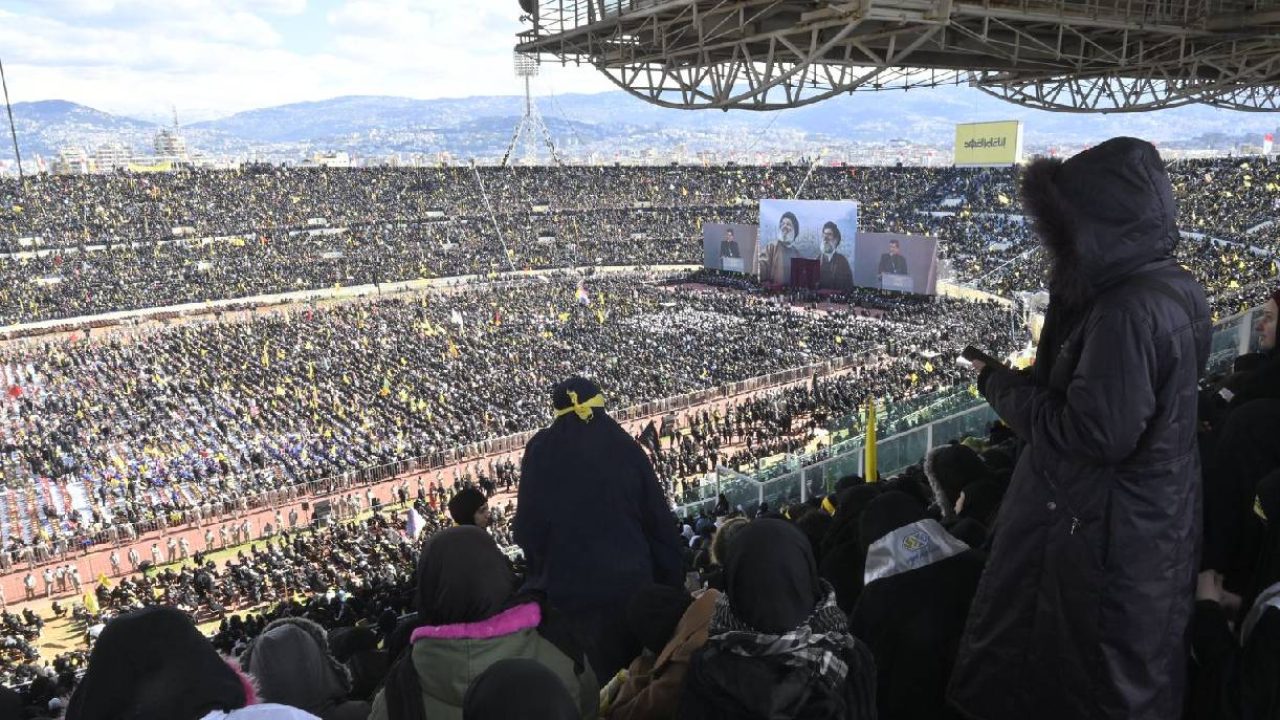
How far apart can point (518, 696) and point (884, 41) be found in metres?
4.39

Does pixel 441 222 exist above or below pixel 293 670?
below

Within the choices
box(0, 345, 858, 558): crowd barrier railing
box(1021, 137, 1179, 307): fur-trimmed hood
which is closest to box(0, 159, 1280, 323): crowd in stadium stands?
box(0, 345, 858, 558): crowd barrier railing

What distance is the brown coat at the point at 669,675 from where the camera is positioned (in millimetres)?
2914

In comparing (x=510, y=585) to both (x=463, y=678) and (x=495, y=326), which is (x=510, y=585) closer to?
(x=463, y=678)

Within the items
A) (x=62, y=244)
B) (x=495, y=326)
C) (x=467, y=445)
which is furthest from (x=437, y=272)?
(x=467, y=445)

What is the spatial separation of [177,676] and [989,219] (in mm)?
56259

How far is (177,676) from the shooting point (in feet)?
6.29

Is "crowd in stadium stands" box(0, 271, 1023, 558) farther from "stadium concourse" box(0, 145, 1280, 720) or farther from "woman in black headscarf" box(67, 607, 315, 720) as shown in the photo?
"woman in black headscarf" box(67, 607, 315, 720)

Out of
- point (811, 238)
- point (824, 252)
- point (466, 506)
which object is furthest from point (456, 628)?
point (811, 238)

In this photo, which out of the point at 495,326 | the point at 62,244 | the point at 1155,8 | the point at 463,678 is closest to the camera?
the point at 463,678

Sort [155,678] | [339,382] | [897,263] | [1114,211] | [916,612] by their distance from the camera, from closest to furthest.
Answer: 1. [155,678]
2. [1114,211]
3. [916,612]
4. [339,382]
5. [897,263]

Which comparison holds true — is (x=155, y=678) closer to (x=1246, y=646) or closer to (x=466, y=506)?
(x=1246, y=646)

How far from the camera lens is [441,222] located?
60.1 m

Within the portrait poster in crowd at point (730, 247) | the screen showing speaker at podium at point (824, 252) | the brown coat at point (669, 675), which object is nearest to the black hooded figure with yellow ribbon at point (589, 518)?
the brown coat at point (669, 675)
